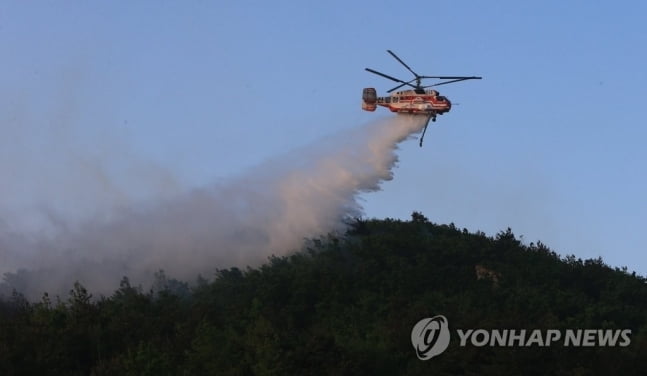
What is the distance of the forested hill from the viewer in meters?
42.0

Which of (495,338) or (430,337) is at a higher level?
(430,337)

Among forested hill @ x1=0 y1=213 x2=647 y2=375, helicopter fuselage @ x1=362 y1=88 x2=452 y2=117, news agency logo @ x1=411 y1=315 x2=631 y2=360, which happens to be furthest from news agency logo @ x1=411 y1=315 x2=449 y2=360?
helicopter fuselage @ x1=362 y1=88 x2=452 y2=117

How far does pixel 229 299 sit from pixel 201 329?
23.3m

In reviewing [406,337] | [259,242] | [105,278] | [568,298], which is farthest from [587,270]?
[406,337]

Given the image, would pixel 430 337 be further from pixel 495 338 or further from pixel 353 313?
pixel 353 313

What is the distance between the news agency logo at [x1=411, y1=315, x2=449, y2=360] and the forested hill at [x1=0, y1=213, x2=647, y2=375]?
1.27ft

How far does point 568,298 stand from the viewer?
71.9 metres

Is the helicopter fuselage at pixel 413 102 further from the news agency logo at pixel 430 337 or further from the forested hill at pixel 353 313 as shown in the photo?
the news agency logo at pixel 430 337

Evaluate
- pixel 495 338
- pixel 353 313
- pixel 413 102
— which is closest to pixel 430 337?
pixel 495 338

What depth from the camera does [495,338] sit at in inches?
1726

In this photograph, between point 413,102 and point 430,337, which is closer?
point 430,337

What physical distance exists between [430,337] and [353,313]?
689 inches

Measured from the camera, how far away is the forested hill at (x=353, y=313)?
4197cm

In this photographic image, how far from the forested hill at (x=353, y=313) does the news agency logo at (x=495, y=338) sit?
386 mm
